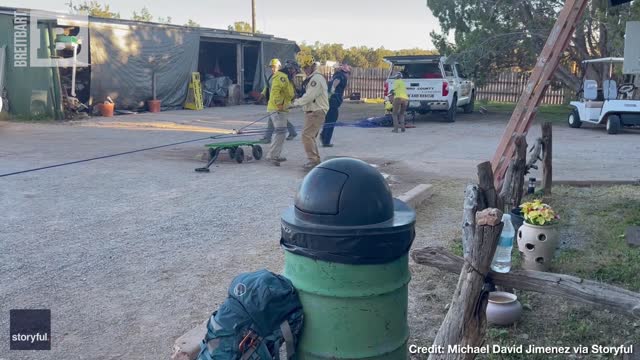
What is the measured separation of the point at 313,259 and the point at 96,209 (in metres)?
5.45

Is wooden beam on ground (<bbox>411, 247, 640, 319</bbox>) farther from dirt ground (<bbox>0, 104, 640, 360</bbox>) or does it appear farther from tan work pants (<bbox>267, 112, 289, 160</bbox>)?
tan work pants (<bbox>267, 112, 289, 160</bbox>)

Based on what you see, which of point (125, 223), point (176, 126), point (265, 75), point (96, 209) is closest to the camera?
point (125, 223)

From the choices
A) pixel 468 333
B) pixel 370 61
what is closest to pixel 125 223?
pixel 468 333

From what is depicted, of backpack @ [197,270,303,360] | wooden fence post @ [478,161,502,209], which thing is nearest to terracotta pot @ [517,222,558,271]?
wooden fence post @ [478,161,502,209]

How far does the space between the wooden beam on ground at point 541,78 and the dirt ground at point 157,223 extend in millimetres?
987

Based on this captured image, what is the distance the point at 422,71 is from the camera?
70.8 feet

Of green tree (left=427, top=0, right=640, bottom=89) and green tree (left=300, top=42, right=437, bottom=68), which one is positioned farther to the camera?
green tree (left=300, top=42, right=437, bottom=68)

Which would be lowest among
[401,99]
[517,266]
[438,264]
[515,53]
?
[517,266]

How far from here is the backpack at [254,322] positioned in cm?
308

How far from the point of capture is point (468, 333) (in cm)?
317

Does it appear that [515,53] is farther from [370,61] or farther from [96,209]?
[370,61]

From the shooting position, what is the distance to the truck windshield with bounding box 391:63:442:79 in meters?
21.2

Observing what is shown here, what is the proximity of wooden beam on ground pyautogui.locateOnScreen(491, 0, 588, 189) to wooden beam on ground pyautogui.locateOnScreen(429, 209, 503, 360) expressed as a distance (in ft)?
16.9
